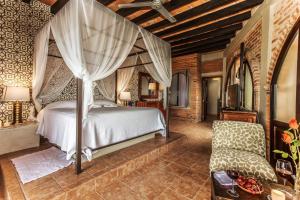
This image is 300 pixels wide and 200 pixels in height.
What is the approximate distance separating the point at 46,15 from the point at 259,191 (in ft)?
16.4

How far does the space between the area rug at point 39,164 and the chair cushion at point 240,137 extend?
237cm

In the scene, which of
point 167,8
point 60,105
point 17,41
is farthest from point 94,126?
point 17,41

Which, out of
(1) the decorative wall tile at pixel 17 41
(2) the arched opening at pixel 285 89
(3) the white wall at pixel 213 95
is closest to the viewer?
(2) the arched opening at pixel 285 89

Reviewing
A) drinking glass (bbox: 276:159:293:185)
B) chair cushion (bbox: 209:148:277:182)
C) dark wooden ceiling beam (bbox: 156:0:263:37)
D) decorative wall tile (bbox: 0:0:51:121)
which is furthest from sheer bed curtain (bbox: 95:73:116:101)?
drinking glass (bbox: 276:159:293:185)

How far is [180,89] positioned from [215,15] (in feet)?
14.7

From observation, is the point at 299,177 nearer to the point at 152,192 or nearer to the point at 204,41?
the point at 152,192

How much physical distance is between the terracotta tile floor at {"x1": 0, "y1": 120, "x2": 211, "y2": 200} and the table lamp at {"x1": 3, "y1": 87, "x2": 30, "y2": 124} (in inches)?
71.2

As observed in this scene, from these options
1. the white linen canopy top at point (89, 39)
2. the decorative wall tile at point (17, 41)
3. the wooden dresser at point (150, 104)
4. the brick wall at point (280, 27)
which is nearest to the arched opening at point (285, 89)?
the brick wall at point (280, 27)

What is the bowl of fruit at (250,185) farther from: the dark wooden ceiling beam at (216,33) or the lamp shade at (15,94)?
the dark wooden ceiling beam at (216,33)

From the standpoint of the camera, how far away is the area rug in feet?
6.65

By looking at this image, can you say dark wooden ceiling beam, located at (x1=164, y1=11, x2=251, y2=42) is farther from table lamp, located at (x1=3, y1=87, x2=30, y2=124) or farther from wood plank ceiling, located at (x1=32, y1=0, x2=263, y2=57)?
table lamp, located at (x1=3, y1=87, x2=30, y2=124)

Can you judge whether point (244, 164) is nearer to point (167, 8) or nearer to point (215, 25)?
point (167, 8)

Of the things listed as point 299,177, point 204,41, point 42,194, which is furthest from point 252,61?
point 42,194

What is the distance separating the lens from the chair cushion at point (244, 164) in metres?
1.74
